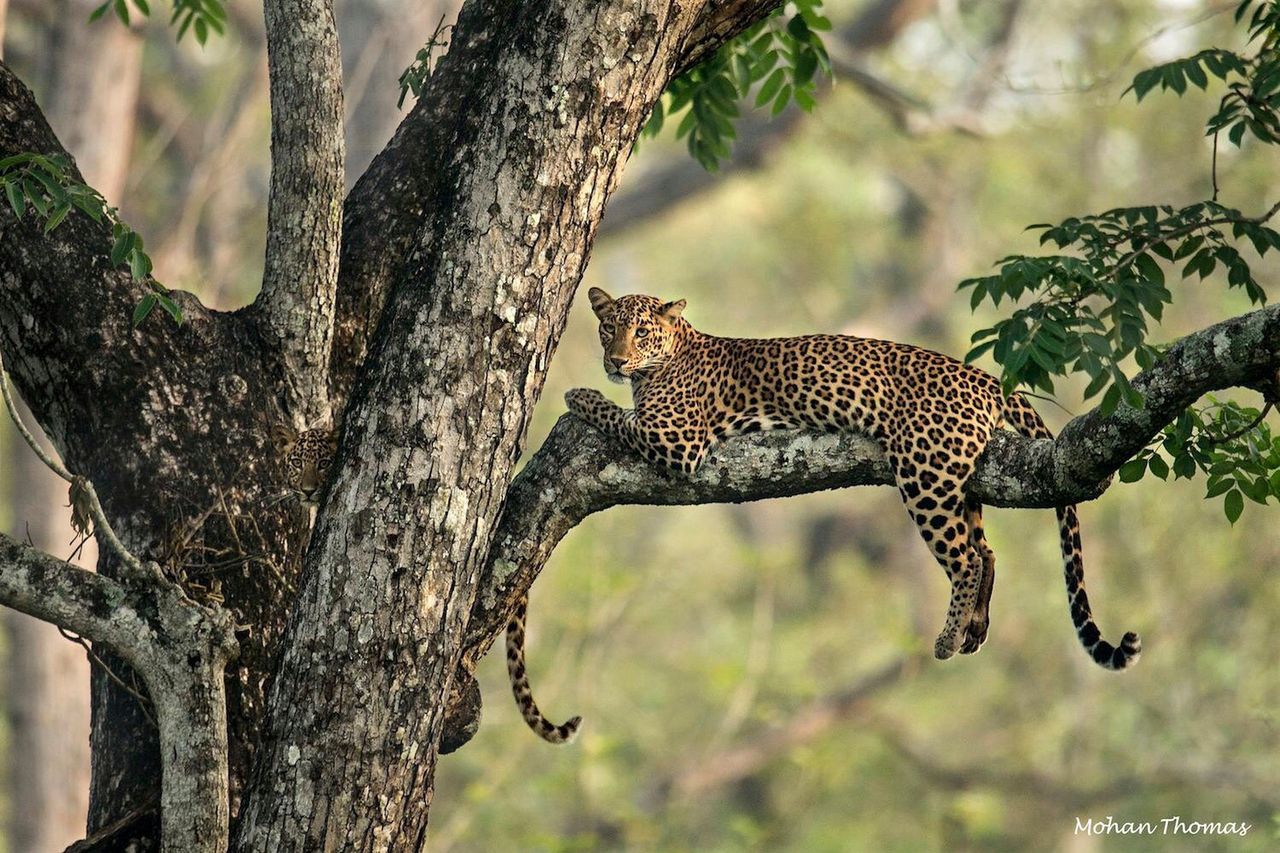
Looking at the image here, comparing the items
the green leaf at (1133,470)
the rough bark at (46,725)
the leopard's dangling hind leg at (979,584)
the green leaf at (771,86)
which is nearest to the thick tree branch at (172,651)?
the leopard's dangling hind leg at (979,584)

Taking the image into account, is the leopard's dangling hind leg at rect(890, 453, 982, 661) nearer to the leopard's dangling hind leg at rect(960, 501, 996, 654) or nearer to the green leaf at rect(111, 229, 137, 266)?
the leopard's dangling hind leg at rect(960, 501, 996, 654)

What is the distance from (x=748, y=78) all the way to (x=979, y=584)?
10.5 ft

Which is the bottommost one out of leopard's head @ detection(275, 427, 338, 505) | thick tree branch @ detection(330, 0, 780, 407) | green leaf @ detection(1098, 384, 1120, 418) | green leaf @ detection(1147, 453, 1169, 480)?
green leaf @ detection(1098, 384, 1120, 418)

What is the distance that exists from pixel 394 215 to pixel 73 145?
932 centimetres

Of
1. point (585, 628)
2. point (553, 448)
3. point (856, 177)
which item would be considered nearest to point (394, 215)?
point (553, 448)

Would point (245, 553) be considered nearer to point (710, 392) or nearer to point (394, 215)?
point (394, 215)

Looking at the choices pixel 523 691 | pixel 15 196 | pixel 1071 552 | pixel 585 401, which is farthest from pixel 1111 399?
pixel 15 196

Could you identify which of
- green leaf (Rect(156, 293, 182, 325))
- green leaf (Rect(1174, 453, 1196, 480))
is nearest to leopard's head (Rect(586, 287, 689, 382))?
green leaf (Rect(156, 293, 182, 325))

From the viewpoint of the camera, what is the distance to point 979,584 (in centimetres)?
698

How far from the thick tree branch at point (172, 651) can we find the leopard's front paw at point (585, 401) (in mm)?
2416

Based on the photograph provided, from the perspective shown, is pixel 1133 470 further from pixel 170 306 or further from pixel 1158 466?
pixel 170 306

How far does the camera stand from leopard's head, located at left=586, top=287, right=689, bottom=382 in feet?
27.2

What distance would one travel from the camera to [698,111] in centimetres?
866

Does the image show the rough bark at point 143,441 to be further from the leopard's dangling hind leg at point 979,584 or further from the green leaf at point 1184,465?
the green leaf at point 1184,465
